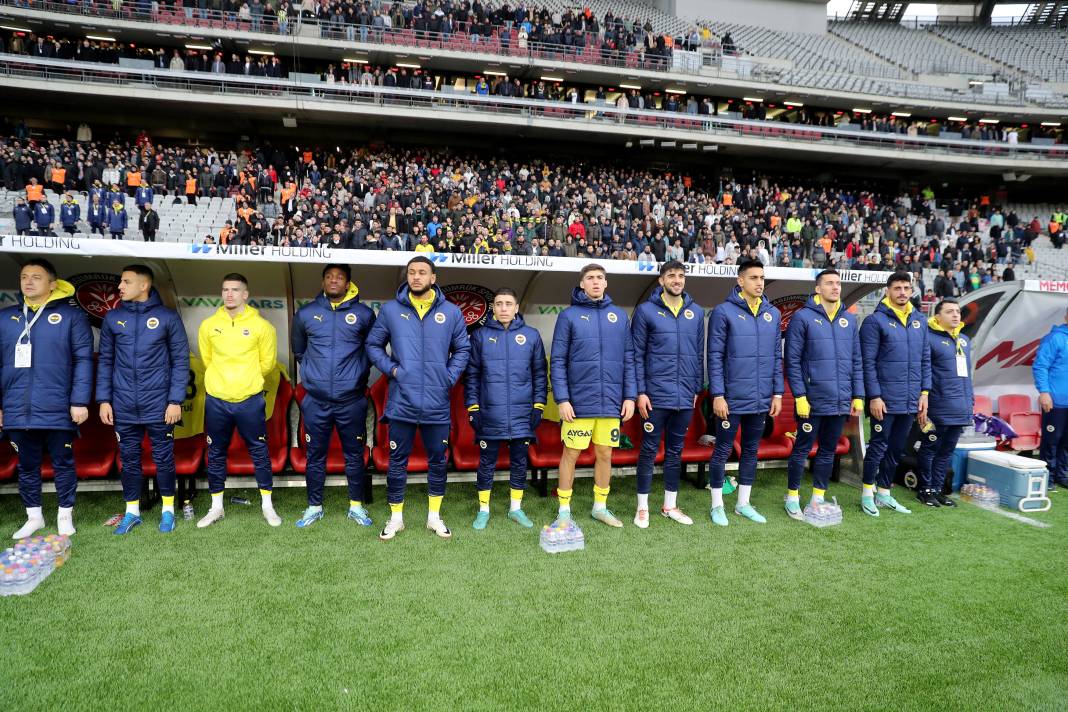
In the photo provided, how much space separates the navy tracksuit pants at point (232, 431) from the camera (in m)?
4.34

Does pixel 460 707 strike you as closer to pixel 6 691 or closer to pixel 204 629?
pixel 204 629

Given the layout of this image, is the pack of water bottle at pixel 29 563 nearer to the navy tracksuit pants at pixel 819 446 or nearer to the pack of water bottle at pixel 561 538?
the pack of water bottle at pixel 561 538

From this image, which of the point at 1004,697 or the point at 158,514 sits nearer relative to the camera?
the point at 1004,697

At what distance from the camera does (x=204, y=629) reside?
9.97 ft

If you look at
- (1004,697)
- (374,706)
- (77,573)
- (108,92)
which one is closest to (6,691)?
(77,573)

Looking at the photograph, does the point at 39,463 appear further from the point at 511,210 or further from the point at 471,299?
the point at 511,210

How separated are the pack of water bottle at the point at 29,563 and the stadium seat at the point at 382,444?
2.25 metres

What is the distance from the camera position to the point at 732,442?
486 centimetres

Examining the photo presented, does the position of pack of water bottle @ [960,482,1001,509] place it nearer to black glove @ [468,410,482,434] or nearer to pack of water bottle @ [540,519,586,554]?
pack of water bottle @ [540,519,586,554]

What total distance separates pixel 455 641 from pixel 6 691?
197cm

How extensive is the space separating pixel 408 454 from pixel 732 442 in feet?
8.79

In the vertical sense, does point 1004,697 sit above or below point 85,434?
below

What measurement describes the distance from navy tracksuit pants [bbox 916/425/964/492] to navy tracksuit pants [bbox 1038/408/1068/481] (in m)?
1.71

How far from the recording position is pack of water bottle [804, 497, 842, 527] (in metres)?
4.81
